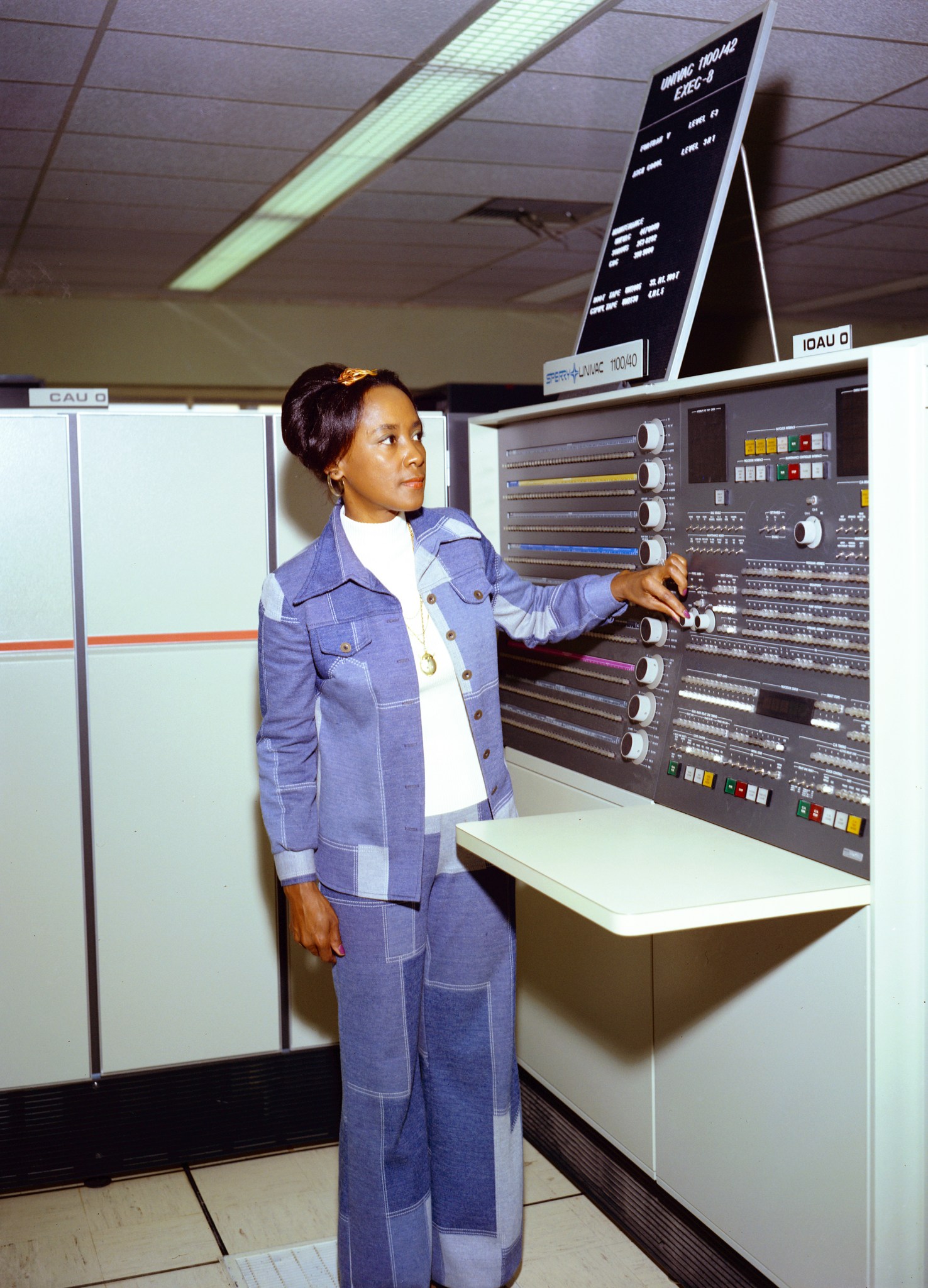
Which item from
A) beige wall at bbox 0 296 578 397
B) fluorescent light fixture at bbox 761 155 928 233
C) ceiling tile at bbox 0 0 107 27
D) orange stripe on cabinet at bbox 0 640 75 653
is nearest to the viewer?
orange stripe on cabinet at bbox 0 640 75 653

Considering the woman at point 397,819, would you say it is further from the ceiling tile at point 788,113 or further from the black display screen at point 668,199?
the ceiling tile at point 788,113

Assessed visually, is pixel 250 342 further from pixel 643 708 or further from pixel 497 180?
pixel 643 708

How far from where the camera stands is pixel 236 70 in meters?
4.24

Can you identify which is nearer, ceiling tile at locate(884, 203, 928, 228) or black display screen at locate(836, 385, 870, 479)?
black display screen at locate(836, 385, 870, 479)

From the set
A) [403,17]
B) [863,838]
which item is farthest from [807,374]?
[403,17]

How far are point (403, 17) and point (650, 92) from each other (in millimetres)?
1710

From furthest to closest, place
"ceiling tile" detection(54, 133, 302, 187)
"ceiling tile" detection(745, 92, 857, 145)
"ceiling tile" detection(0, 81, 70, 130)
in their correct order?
1. "ceiling tile" detection(54, 133, 302, 187)
2. "ceiling tile" detection(745, 92, 857, 145)
3. "ceiling tile" detection(0, 81, 70, 130)

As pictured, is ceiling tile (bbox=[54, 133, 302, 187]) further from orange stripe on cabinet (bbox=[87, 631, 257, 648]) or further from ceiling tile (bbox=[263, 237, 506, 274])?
orange stripe on cabinet (bbox=[87, 631, 257, 648])

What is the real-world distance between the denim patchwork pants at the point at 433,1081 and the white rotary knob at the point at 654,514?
0.57m

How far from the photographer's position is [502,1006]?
202 centimetres

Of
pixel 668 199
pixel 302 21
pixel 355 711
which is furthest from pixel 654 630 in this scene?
pixel 302 21

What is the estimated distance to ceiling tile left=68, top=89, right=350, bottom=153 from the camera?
4.54 meters

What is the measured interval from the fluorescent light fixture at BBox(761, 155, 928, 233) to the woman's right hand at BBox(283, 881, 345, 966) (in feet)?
16.8

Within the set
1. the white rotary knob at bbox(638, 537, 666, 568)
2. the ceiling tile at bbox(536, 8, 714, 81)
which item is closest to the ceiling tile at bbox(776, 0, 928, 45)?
the ceiling tile at bbox(536, 8, 714, 81)
